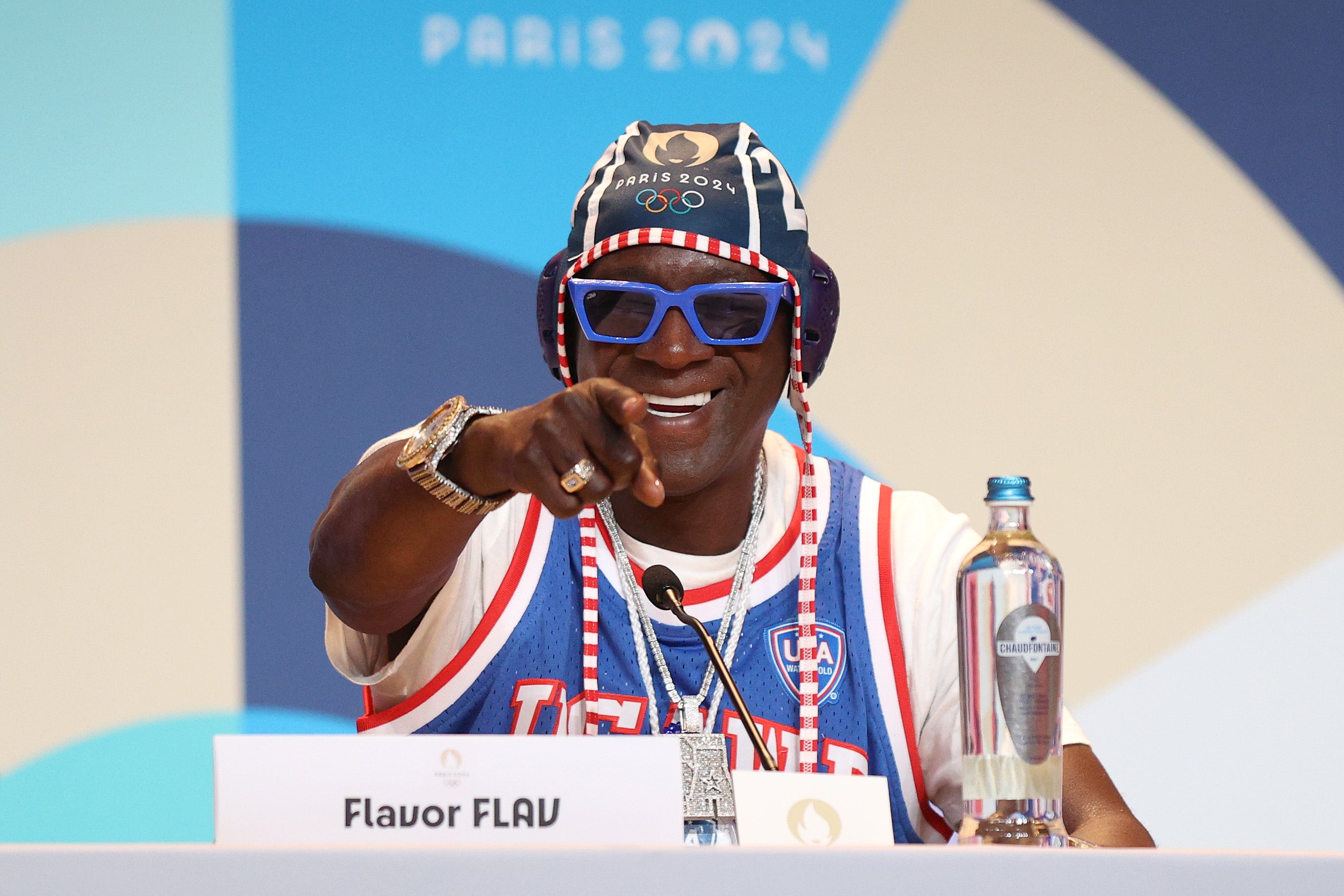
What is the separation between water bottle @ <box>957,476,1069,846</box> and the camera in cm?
102

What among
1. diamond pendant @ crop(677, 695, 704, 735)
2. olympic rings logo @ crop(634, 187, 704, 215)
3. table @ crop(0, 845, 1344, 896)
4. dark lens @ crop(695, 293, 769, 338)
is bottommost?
table @ crop(0, 845, 1344, 896)

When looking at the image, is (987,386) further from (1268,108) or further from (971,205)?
(1268,108)

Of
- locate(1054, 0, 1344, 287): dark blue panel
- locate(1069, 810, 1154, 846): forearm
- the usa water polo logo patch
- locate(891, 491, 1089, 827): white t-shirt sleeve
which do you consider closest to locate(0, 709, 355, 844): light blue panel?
the usa water polo logo patch

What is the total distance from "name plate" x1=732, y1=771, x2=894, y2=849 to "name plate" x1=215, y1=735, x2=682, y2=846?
0.25 feet

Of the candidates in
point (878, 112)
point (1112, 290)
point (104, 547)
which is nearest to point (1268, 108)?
point (1112, 290)

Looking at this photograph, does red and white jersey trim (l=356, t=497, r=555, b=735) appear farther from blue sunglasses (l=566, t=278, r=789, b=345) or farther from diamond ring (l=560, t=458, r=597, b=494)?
diamond ring (l=560, t=458, r=597, b=494)

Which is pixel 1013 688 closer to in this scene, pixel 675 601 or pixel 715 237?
pixel 675 601

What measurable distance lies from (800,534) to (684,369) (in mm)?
265

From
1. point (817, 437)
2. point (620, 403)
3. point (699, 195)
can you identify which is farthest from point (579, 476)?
point (817, 437)

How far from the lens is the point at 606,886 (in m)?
0.68

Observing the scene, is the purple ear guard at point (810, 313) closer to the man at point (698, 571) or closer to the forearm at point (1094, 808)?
the man at point (698, 571)

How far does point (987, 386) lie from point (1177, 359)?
1.22 feet

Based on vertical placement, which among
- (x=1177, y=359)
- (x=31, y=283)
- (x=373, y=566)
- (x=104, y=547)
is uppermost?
(x=31, y=283)

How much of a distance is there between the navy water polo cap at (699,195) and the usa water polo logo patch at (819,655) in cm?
40
